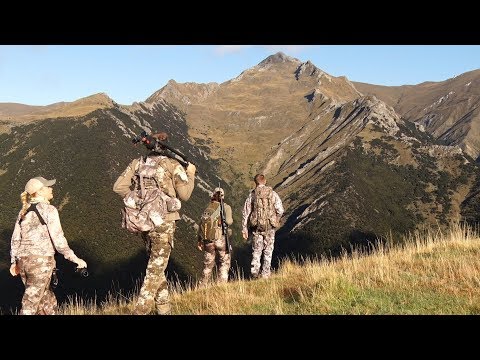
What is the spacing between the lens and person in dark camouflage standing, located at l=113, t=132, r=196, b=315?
22.5 ft

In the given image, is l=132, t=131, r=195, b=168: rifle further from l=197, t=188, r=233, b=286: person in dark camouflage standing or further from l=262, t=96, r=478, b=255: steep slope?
l=262, t=96, r=478, b=255: steep slope

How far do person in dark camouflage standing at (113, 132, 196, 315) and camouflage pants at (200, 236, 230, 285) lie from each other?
15.1 ft

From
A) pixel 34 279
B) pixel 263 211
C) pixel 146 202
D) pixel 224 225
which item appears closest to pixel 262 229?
pixel 263 211

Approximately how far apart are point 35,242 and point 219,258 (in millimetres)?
5900

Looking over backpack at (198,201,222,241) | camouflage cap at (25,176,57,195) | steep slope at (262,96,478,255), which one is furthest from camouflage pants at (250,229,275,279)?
steep slope at (262,96,478,255)

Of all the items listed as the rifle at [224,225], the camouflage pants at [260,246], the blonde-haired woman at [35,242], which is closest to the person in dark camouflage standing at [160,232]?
the blonde-haired woman at [35,242]

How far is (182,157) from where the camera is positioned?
23.8ft

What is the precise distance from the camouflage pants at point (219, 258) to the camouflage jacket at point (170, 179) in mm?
4723

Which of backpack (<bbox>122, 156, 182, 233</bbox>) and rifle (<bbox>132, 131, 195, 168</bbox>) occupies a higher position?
rifle (<bbox>132, 131, 195, 168</bbox>)

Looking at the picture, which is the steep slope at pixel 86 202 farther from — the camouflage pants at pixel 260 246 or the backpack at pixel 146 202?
the backpack at pixel 146 202

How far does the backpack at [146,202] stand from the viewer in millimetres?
6820
